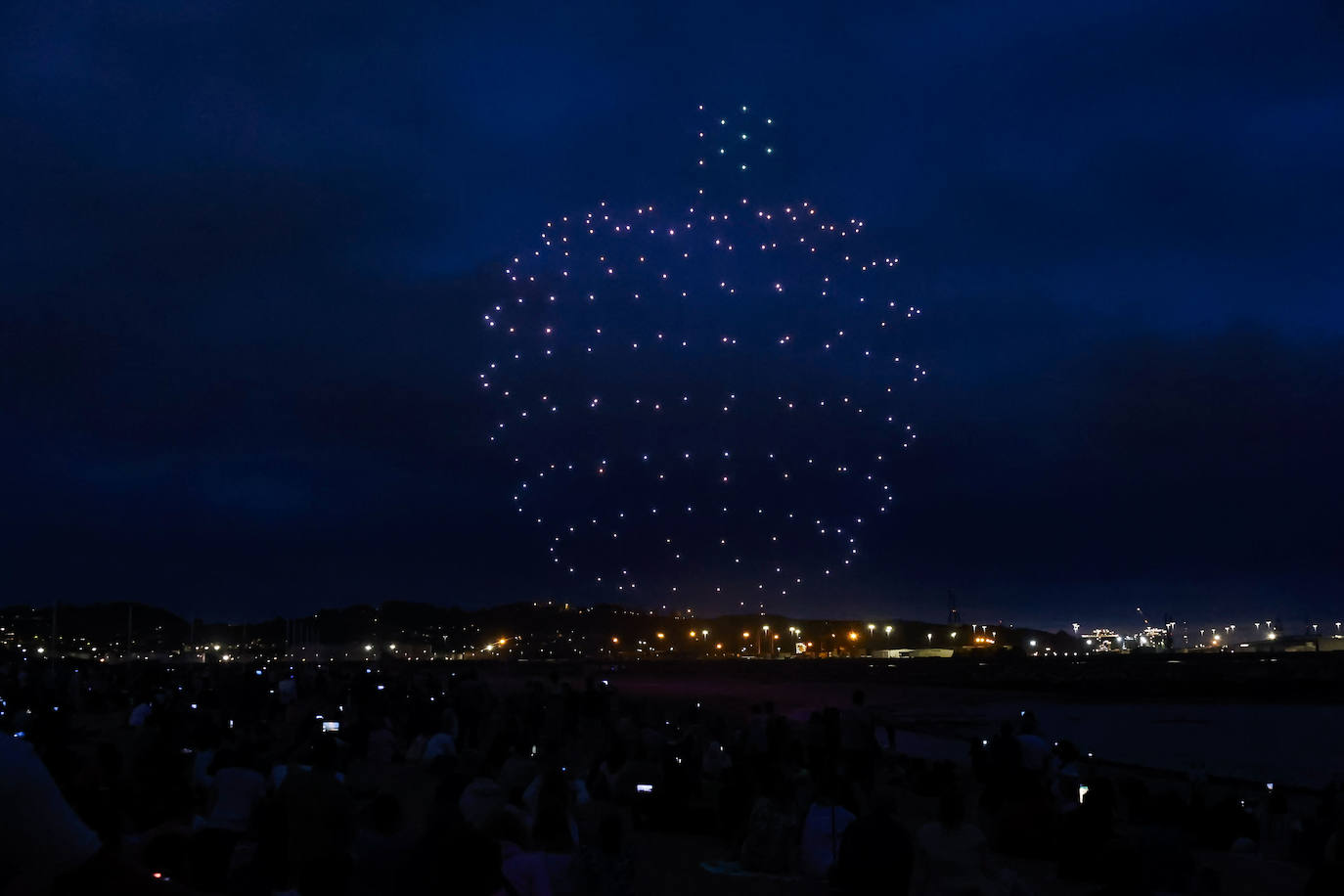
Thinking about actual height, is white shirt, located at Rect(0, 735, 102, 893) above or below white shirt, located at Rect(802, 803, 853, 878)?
above

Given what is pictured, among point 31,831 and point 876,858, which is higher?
point 31,831

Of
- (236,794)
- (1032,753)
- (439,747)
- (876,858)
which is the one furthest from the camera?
(439,747)

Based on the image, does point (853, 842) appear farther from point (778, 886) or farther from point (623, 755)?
point (623, 755)

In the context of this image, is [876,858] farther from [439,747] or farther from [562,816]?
[439,747]

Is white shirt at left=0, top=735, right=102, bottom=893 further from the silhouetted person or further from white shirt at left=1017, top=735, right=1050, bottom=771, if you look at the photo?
white shirt at left=1017, top=735, right=1050, bottom=771

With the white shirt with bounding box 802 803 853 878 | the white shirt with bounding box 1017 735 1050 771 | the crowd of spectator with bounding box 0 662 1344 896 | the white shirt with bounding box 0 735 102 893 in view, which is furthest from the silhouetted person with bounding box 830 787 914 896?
the white shirt with bounding box 1017 735 1050 771

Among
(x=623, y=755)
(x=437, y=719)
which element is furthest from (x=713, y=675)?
(x=623, y=755)

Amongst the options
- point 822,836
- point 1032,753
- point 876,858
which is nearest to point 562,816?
point 876,858

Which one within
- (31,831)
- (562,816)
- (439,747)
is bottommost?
(439,747)

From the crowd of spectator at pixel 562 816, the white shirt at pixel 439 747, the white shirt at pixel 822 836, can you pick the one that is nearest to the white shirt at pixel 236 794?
the crowd of spectator at pixel 562 816

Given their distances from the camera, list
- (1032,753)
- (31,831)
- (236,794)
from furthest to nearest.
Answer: (1032,753), (236,794), (31,831)

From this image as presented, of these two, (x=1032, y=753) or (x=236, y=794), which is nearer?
(x=236, y=794)

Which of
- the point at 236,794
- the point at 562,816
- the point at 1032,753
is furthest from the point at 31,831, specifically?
the point at 1032,753

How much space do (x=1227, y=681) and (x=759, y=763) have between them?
9223 cm
